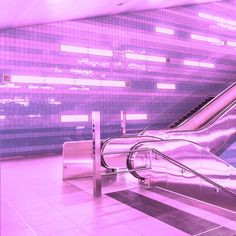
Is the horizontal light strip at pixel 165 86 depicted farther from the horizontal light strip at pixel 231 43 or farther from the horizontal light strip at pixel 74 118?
the horizontal light strip at pixel 231 43

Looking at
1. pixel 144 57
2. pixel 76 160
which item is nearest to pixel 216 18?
pixel 144 57

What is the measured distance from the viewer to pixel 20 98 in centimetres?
859

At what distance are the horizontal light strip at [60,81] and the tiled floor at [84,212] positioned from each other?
3.86 metres

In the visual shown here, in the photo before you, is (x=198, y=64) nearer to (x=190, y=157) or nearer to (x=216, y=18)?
(x=216, y=18)

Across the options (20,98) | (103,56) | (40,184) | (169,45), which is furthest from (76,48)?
(40,184)

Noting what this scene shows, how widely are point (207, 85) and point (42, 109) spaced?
799 cm

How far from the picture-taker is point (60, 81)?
9344 millimetres

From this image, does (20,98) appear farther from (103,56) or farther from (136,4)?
(136,4)

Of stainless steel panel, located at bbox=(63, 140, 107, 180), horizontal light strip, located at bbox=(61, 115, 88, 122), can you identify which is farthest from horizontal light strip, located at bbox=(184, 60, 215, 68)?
stainless steel panel, located at bbox=(63, 140, 107, 180)

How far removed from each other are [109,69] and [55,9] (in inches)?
124

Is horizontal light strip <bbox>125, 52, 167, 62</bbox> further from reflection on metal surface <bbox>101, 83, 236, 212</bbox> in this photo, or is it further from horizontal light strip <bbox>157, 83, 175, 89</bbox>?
reflection on metal surface <bbox>101, 83, 236, 212</bbox>

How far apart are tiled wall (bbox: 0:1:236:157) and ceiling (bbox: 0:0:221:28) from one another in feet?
1.46

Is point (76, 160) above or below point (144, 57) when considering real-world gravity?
below

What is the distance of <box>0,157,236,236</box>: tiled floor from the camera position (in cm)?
325
